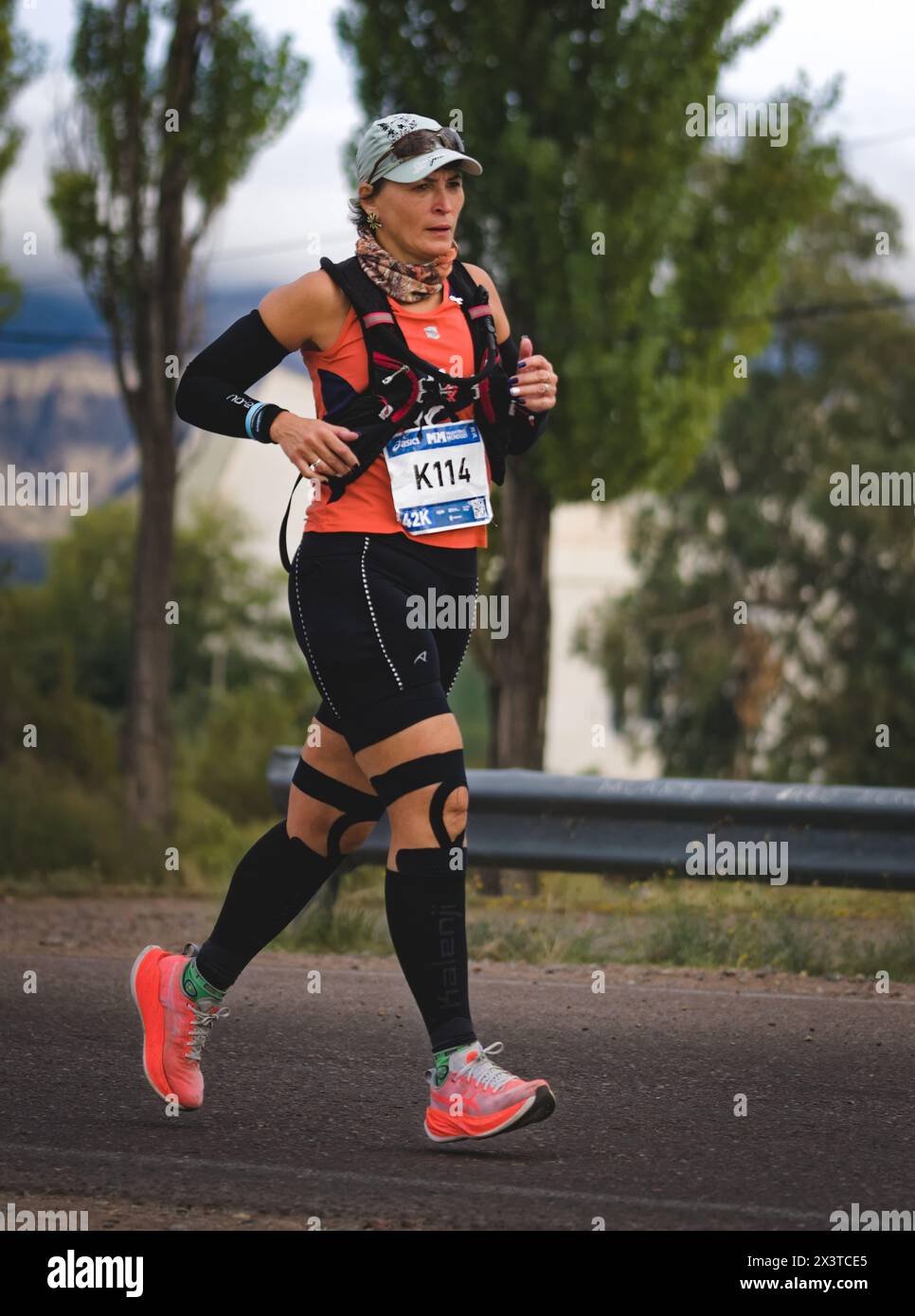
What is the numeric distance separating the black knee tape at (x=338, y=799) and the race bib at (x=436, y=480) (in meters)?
0.67

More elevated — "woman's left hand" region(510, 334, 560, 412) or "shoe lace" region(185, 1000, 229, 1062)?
"woman's left hand" region(510, 334, 560, 412)

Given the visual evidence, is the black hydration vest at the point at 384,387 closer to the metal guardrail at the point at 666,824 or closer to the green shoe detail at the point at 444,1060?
the green shoe detail at the point at 444,1060

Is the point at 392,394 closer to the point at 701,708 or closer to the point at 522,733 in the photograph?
the point at 522,733

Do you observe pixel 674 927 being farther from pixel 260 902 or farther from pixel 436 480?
pixel 436 480

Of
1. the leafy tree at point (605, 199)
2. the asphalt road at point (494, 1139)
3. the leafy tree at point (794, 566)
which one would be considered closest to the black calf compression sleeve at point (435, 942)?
the asphalt road at point (494, 1139)

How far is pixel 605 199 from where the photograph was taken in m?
14.5

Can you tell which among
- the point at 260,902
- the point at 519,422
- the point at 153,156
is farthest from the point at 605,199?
the point at 260,902

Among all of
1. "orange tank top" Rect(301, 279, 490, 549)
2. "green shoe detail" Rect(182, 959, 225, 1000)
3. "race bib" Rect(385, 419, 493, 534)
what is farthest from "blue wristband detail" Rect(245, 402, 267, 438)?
"green shoe detail" Rect(182, 959, 225, 1000)

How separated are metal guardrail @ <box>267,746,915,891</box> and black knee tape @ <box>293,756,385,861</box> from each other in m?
3.35

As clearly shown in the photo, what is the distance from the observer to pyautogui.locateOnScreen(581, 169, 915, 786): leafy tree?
109 ft

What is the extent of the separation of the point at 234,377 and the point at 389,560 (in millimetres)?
626

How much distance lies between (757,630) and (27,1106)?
30324mm

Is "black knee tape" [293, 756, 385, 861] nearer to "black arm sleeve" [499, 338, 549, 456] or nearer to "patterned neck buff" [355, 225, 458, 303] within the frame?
"black arm sleeve" [499, 338, 549, 456]

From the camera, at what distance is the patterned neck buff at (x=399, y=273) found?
464 centimetres
